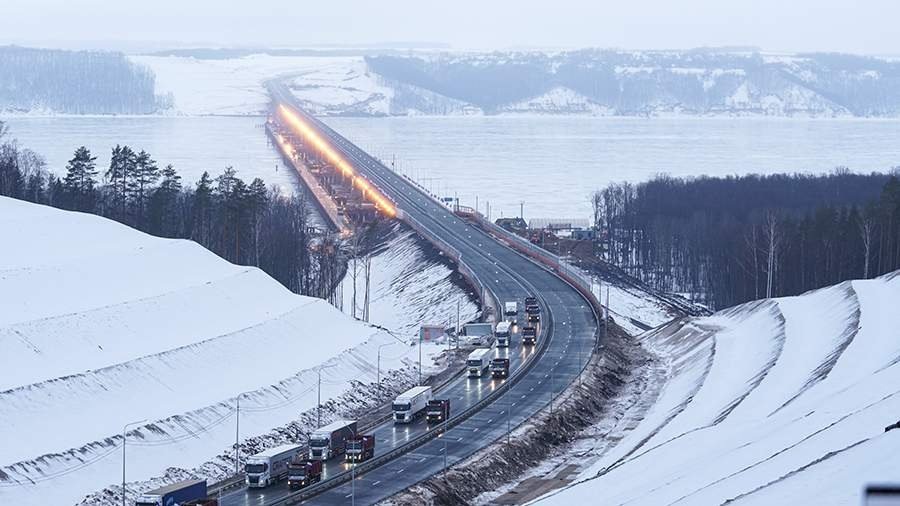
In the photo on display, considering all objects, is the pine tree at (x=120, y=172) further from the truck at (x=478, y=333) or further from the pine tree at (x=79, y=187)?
the truck at (x=478, y=333)

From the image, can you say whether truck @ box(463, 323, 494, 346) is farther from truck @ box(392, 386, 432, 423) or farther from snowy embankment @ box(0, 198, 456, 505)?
truck @ box(392, 386, 432, 423)

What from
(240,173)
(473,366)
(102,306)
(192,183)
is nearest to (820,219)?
(473,366)

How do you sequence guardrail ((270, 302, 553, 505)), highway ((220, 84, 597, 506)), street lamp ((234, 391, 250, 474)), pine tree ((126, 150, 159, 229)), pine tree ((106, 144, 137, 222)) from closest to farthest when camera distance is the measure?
guardrail ((270, 302, 553, 505))
highway ((220, 84, 597, 506))
street lamp ((234, 391, 250, 474))
pine tree ((126, 150, 159, 229))
pine tree ((106, 144, 137, 222))

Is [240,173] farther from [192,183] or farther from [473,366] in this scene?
[473,366]

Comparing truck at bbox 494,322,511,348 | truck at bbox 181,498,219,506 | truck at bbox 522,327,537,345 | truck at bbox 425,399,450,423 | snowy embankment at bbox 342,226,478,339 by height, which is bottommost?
snowy embankment at bbox 342,226,478,339

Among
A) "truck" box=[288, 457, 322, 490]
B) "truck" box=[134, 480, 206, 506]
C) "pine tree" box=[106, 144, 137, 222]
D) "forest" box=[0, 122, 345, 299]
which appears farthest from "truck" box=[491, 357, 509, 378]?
"pine tree" box=[106, 144, 137, 222]
